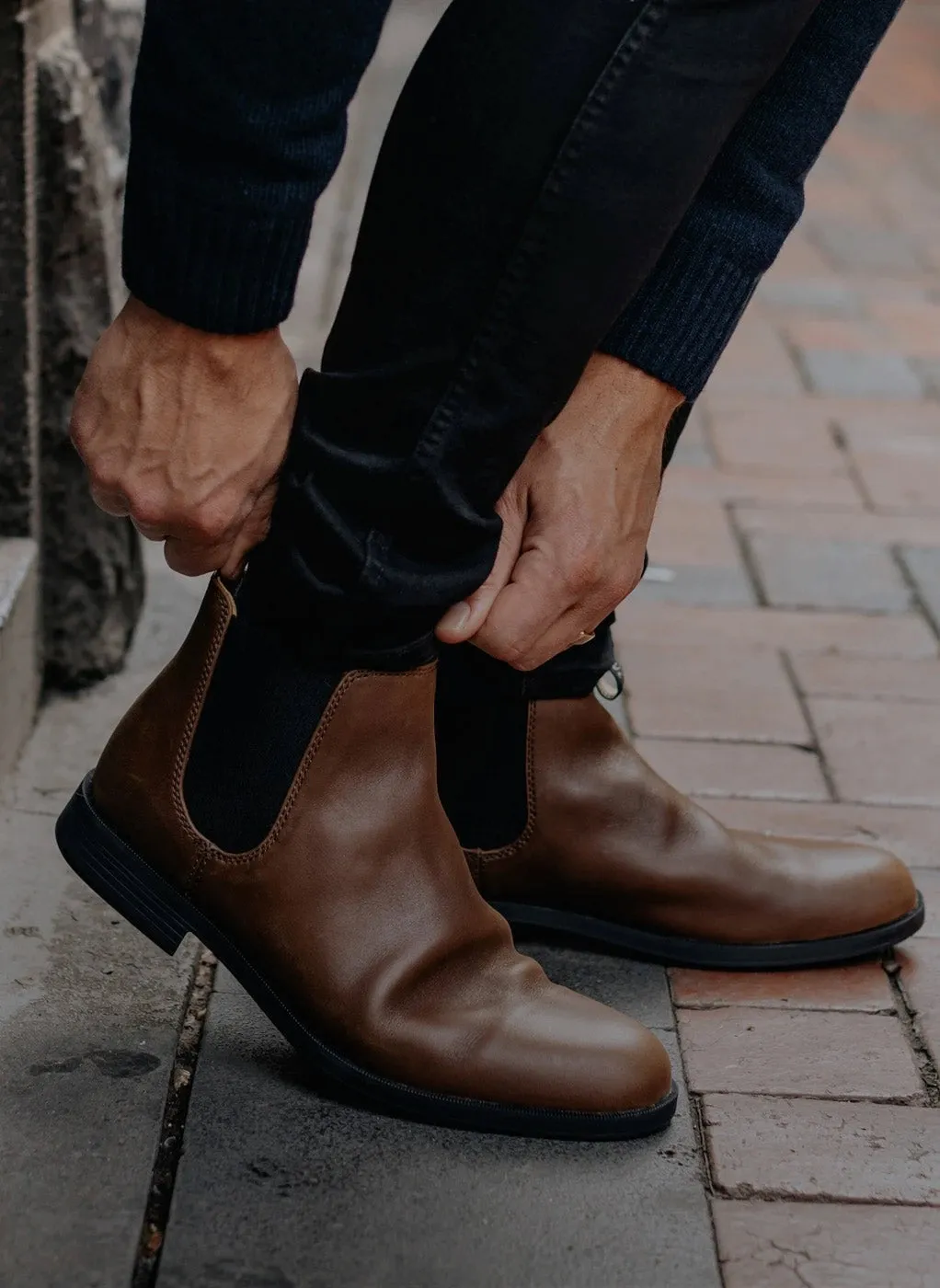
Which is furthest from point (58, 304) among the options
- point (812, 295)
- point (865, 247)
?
point (865, 247)

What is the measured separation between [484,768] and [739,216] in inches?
17.6

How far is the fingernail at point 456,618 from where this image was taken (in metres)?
1.04

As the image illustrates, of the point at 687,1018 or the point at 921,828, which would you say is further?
the point at 921,828

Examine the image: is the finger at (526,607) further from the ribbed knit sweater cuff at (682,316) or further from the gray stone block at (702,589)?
the gray stone block at (702,589)

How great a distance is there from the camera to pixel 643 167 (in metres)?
0.93

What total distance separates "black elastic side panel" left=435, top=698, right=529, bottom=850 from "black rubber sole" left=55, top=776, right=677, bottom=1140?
232 millimetres

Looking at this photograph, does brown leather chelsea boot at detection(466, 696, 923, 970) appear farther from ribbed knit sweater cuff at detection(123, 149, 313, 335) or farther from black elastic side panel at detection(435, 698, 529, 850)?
ribbed knit sweater cuff at detection(123, 149, 313, 335)

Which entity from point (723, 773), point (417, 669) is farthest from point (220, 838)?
point (723, 773)

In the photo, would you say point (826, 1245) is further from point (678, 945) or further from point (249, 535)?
point (249, 535)

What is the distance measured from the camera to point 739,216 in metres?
1.12

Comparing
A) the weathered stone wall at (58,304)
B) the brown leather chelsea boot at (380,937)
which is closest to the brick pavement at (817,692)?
the brown leather chelsea boot at (380,937)

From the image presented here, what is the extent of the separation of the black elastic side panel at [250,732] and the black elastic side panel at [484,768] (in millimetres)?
201

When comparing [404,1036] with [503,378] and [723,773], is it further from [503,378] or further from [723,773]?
[723,773]

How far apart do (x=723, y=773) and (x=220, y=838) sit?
27.3 inches
